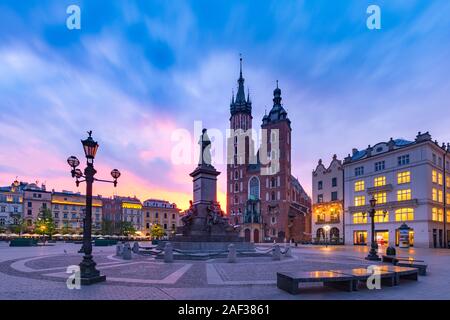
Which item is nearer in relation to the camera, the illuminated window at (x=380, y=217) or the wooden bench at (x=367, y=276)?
the wooden bench at (x=367, y=276)

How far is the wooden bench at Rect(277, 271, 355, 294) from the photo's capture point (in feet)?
32.5

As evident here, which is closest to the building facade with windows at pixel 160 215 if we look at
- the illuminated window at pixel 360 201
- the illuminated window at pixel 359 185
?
the illuminated window at pixel 360 201

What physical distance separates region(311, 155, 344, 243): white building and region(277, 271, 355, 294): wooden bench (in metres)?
54.3

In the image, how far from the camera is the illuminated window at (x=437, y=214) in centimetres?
4922

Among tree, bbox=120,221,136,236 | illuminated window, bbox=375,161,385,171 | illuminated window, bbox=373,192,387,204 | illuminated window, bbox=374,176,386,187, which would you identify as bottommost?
tree, bbox=120,221,136,236

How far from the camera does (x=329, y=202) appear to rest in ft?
213

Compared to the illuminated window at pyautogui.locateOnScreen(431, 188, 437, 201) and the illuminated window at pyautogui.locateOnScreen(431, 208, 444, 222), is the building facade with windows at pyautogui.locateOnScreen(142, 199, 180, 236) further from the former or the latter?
the illuminated window at pyautogui.locateOnScreen(431, 188, 437, 201)

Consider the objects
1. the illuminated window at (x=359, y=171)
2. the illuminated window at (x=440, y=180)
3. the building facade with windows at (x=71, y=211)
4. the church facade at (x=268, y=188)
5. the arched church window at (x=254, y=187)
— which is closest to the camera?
the illuminated window at (x=440, y=180)

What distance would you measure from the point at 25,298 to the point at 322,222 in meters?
62.7

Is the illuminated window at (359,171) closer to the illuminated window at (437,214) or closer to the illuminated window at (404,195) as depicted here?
the illuminated window at (404,195)

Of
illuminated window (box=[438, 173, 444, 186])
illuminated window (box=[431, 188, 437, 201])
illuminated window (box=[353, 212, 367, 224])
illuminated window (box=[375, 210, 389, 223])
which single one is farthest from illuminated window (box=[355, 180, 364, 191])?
illuminated window (box=[438, 173, 444, 186])

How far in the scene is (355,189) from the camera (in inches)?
2354
